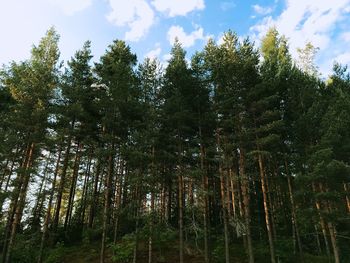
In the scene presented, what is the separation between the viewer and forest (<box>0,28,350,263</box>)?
1786 cm

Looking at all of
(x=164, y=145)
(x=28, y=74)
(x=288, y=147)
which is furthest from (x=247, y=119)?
(x=28, y=74)

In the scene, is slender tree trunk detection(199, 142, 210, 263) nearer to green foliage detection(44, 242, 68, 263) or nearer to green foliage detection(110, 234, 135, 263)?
green foliage detection(110, 234, 135, 263)

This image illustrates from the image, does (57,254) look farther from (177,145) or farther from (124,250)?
(177,145)

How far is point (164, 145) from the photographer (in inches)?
809

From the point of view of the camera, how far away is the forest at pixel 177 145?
17.9 meters

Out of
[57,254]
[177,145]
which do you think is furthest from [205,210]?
[57,254]

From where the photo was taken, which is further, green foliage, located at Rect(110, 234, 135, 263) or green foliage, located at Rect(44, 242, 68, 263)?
green foliage, located at Rect(44, 242, 68, 263)

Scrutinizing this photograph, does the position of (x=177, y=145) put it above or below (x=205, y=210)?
above

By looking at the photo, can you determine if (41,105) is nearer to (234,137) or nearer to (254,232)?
(234,137)

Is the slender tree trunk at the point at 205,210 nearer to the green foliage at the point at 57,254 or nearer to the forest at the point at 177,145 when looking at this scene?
the forest at the point at 177,145

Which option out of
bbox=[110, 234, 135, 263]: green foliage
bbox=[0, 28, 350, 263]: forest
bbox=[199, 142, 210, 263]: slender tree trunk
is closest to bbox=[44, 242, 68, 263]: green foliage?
bbox=[0, 28, 350, 263]: forest

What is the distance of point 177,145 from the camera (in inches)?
810

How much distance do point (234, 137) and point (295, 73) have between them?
27.3ft

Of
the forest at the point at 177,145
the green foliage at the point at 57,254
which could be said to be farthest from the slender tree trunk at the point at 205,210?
the green foliage at the point at 57,254
